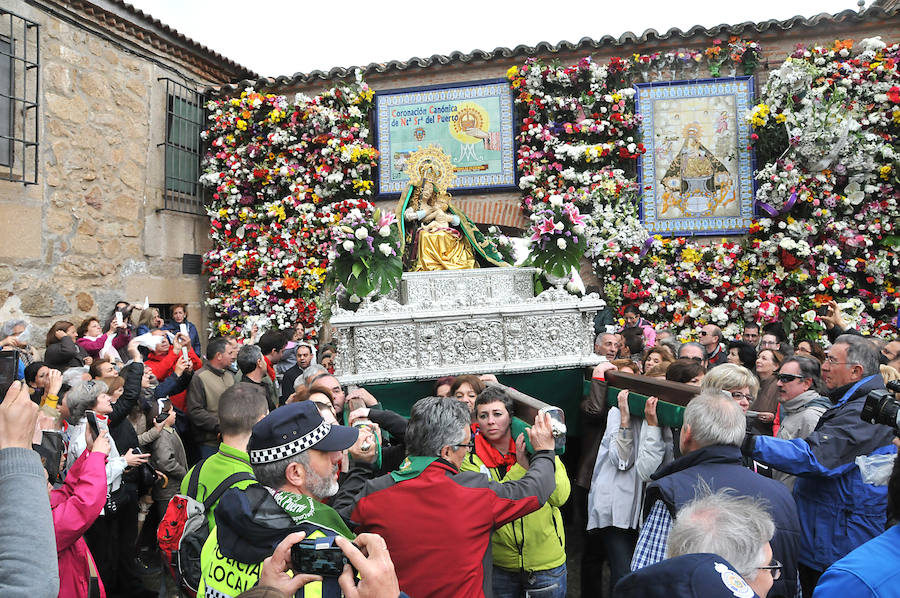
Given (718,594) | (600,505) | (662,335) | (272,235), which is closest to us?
(718,594)

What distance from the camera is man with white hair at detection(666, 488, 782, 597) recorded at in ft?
5.02

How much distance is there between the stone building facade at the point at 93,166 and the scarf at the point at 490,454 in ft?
21.8

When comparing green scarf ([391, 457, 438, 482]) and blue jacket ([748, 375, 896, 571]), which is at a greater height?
green scarf ([391, 457, 438, 482])

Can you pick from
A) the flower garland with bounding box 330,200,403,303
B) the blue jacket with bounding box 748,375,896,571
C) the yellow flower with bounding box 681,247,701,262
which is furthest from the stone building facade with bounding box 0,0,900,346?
the blue jacket with bounding box 748,375,896,571

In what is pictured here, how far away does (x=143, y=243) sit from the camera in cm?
961

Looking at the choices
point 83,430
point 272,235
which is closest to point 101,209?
point 272,235

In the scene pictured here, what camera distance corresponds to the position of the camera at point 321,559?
1.40 metres

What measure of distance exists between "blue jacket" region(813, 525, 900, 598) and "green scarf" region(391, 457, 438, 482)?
1204 millimetres

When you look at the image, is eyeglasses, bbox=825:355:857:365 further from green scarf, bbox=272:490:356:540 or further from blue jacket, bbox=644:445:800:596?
green scarf, bbox=272:490:356:540

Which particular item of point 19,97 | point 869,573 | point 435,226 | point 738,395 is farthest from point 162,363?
point 869,573

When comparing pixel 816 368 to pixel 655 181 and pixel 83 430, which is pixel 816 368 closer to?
pixel 83 430

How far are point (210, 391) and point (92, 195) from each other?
4.93m

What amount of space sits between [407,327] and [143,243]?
5.80 m

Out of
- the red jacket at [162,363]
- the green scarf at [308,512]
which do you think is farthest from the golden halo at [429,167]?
the green scarf at [308,512]
